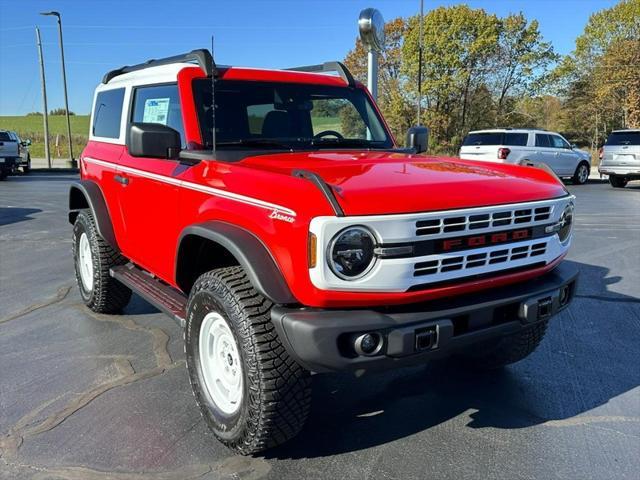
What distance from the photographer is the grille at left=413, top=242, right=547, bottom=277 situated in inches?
102

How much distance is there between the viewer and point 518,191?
2.96 meters

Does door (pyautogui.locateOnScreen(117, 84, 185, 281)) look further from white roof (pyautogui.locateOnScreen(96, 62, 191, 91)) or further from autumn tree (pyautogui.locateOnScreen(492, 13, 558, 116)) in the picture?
autumn tree (pyautogui.locateOnScreen(492, 13, 558, 116))

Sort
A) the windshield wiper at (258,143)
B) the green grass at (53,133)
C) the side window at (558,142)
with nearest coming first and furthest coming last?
the windshield wiper at (258,143) < the side window at (558,142) < the green grass at (53,133)

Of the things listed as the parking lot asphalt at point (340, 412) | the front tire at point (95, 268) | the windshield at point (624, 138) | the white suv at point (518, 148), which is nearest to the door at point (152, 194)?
the front tire at point (95, 268)

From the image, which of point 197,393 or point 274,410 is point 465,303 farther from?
point 197,393

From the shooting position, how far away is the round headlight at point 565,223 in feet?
10.6

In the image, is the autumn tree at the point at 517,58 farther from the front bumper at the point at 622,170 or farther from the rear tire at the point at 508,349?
the rear tire at the point at 508,349

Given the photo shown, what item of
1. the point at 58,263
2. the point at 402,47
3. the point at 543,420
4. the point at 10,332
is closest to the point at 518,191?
the point at 543,420

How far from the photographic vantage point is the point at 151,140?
325 centimetres

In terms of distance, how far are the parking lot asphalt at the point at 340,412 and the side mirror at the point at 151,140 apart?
147 centimetres

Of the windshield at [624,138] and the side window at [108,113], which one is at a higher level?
the side window at [108,113]

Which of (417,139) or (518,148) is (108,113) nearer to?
(417,139)

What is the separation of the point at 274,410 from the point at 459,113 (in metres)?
39.8

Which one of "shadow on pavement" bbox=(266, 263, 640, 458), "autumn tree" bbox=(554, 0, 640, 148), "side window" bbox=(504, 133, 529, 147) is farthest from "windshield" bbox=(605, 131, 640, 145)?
"autumn tree" bbox=(554, 0, 640, 148)
